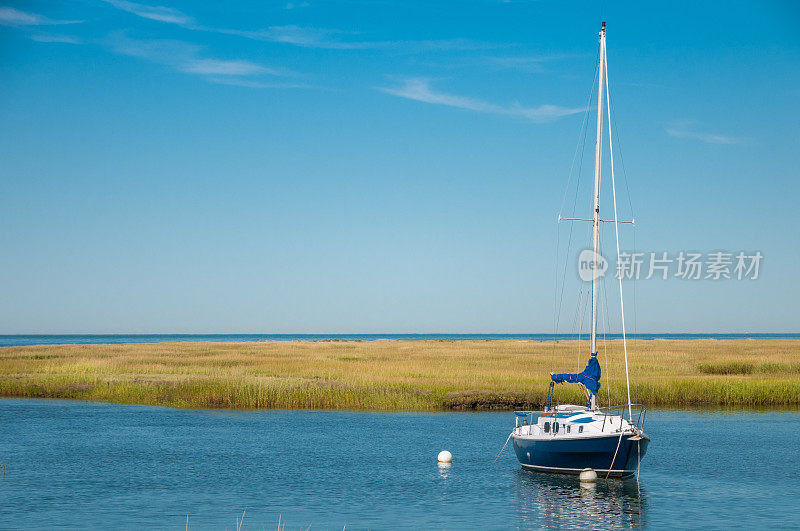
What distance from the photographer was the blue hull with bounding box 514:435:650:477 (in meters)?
29.3

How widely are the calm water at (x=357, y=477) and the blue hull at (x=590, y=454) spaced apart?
0.58m

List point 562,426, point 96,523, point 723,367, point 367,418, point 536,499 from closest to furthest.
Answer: point 96,523, point 536,499, point 562,426, point 367,418, point 723,367

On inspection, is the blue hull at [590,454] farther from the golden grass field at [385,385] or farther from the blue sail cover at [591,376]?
the golden grass field at [385,385]

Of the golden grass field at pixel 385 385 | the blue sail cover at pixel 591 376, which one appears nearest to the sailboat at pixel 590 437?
the blue sail cover at pixel 591 376

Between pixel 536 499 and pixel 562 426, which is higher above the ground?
pixel 562 426

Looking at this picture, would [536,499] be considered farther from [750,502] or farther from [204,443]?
[204,443]

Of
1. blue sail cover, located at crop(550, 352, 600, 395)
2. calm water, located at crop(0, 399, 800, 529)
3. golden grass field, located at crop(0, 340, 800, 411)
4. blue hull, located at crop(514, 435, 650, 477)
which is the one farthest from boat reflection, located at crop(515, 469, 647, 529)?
golden grass field, located at crop(0, 340, 800, 411)

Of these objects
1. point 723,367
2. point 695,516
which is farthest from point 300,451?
point 723,367

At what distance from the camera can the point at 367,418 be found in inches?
1837

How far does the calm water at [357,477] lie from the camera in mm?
24812

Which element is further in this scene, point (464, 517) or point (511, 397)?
point (511, 397)

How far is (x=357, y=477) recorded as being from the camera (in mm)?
30734

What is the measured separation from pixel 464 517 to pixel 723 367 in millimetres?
52829

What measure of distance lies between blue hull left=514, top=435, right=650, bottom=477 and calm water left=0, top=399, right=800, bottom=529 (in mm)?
581
